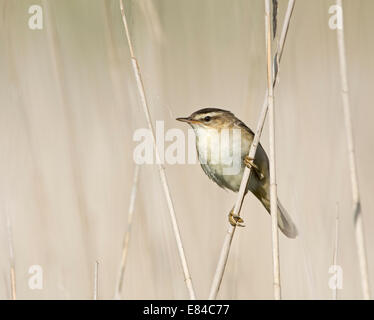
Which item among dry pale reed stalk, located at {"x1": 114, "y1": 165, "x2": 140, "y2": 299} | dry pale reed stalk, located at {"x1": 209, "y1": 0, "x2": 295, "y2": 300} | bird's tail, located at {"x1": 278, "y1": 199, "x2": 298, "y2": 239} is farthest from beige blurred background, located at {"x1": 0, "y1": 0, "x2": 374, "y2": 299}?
dry pale reed stalk, located at {"x1": 209, "y1": 0, "x2": 295, "y2": 300}

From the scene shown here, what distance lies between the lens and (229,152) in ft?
9.69

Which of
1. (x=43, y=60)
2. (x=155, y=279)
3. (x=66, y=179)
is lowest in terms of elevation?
(x=155, y=279)

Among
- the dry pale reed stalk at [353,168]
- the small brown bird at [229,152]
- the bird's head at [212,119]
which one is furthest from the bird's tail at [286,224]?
the dry pale reed stalk at [353,168]

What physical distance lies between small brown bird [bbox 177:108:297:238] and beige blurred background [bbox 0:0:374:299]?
0.09m

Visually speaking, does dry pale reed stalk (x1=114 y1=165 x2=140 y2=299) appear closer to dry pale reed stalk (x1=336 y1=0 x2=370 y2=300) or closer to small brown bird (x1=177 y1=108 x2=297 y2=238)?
small brown bird (x1=177 y1=108 x2=297 y2=238)

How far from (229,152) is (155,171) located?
1.94 feet

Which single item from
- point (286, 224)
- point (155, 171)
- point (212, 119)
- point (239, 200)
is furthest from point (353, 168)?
point (155, 171)

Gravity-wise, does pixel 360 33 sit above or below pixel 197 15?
below

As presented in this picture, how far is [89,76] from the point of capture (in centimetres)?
430

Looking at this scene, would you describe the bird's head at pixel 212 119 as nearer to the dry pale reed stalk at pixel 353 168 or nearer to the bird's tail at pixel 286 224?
the bird's tail at pixel 286 224
